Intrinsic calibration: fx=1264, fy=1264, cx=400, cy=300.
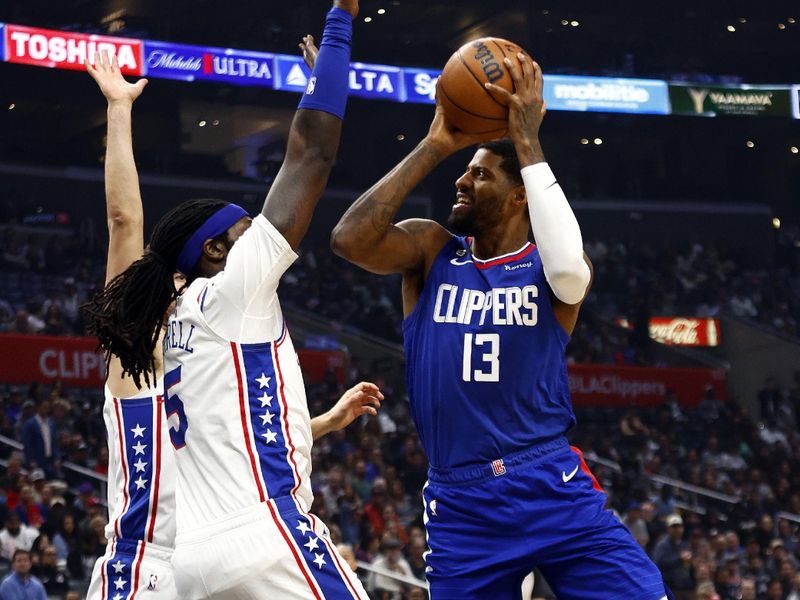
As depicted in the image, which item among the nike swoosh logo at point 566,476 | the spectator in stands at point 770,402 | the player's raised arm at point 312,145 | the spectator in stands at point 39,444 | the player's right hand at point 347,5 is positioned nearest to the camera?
the player's raised arm at point 312,145

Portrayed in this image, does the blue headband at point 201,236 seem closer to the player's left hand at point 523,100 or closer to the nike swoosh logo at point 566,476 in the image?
the player's left hand at point 523,100

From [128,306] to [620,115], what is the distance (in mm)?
26868

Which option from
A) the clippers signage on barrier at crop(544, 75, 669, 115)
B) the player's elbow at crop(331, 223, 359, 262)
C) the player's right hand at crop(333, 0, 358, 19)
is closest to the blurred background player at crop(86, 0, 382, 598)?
the player's right hand at crop(333, 0, 358, 19)

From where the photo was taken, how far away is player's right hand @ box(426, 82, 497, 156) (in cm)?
403

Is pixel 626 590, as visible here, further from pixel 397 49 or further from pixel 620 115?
pixel 620 115

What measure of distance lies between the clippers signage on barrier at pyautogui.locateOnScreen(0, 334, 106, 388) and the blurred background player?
1409 centimetres

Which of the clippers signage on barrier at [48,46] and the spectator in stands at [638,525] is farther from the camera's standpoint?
the clippers signage on barrier at [48,46]

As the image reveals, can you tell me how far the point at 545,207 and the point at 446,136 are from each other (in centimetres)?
46

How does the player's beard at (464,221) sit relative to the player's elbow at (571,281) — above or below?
above

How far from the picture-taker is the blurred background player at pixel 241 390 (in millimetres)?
3088

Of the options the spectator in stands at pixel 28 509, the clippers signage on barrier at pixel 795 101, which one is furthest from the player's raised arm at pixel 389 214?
the clippers signage on barrier at pixel 795 101

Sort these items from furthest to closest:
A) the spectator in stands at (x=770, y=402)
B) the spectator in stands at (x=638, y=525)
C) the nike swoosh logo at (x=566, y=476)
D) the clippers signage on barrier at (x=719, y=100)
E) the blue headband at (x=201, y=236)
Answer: the clippers signage on barrier at (x=719, y=100) < the spectator in stands at (x=770, y=402) < the spectator in stands at (x=638, y=525) < the nike swoosh logo at (x=566, y=476) < the blue headband at (x=201, y=236)

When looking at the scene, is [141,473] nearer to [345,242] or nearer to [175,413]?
[175,413]

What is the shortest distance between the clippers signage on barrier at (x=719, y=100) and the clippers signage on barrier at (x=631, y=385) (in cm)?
500
